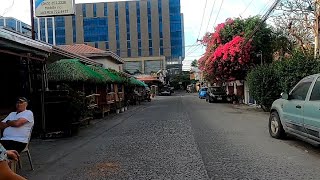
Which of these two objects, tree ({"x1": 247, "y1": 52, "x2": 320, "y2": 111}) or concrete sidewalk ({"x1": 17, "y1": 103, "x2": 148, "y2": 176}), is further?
tree ({"x1": 247, "y1": 52, "x2": 320, "y2": 111})

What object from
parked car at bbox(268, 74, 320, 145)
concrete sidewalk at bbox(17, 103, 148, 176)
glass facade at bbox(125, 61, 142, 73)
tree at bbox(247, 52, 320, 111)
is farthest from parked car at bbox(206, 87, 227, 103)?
glass facade at bbox(125, 61, 142, 73)

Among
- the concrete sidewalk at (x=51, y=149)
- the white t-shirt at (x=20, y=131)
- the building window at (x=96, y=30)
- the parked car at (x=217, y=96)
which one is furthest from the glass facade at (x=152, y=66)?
the white t-shirt at (x=20, y=131)

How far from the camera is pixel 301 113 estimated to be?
30.5 ft

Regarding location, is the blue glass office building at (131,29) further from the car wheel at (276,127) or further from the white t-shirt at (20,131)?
the white t-shirt at (20,131)

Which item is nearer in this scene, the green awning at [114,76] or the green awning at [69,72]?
the green awning at [69,72]

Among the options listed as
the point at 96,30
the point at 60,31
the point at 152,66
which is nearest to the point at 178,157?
the point at 152,66

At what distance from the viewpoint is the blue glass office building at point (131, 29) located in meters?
104

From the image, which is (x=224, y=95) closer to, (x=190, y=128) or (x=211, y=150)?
(x=190, y=128)

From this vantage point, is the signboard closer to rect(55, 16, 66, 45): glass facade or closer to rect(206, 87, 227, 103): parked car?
rect(206, 87, 227, 103): parked car

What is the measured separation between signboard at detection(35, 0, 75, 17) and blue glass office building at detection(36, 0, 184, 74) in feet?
284

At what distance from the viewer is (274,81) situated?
2066 centimetres

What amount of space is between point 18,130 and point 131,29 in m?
101

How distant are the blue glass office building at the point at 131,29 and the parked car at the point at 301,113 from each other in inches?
3678

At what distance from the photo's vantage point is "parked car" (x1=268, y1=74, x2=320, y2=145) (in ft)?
28.2
